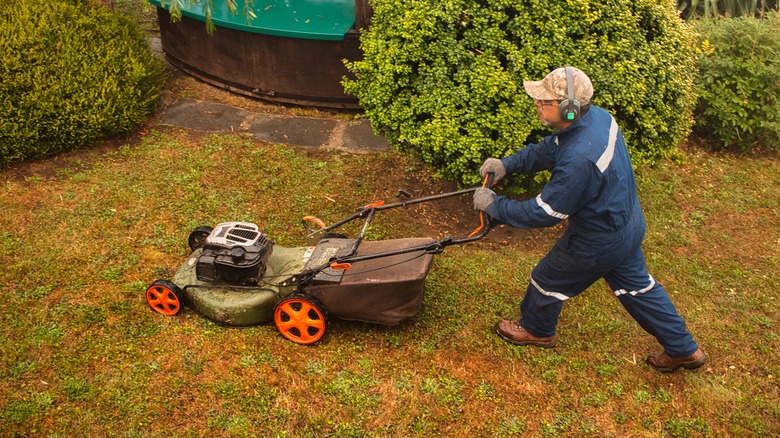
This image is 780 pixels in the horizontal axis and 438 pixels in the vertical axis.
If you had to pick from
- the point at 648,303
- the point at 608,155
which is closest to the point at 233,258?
the point at 608,155

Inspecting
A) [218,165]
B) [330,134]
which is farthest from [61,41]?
[330,134]

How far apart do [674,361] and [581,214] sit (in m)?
1.38

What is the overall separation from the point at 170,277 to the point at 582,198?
2.98 meters

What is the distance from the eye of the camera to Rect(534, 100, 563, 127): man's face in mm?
3527

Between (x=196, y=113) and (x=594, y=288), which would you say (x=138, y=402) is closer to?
(x=594, y=288)

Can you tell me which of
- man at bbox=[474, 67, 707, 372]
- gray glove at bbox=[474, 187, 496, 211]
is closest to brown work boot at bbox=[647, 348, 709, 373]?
man at bbox=[474, 67, 707, 372]

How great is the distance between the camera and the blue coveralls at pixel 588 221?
3.48 metres

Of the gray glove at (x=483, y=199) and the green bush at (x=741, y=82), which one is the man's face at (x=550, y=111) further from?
the green bush at (x=741, y=82)

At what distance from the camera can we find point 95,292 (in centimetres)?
445

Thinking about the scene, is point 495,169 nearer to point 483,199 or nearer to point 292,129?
point 483,199

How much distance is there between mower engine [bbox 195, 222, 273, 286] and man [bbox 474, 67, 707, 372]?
4.80ft

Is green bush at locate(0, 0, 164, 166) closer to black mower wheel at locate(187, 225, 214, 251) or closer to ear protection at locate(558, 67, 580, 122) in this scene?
black mower wheel at locate(187, 225, 214, 251)

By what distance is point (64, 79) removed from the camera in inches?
237

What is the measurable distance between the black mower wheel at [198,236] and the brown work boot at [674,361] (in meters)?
3.24
